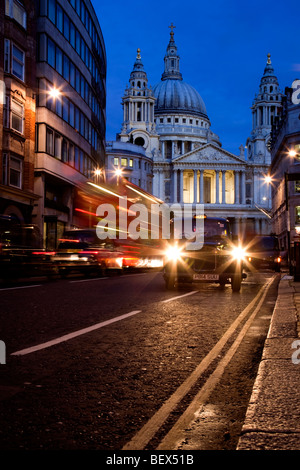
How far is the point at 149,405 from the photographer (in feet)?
13.0

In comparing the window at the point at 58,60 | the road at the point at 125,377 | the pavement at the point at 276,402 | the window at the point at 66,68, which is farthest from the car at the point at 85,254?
the window at the point at 66,68

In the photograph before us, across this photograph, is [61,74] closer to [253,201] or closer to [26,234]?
[26,234]

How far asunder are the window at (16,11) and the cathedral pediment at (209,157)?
97.7 meters

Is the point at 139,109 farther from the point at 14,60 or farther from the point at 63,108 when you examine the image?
the point at 14,60

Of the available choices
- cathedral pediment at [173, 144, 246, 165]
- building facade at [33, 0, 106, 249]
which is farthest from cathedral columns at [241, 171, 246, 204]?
building facade at [33, 0, 106, 249]

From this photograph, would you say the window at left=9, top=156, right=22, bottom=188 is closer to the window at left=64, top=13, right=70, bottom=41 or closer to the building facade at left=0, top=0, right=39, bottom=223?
the building facade at left=0, top=0, right=39, bottom=223

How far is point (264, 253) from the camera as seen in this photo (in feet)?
111

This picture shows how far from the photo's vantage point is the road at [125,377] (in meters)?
3.30

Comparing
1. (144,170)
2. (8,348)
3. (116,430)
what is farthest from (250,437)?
(144,170)

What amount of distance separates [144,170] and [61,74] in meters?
82.6

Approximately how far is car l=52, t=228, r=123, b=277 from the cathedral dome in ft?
460

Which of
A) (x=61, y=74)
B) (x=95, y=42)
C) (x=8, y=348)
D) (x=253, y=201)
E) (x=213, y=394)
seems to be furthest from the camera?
(x=253, y=201)

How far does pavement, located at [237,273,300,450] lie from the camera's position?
3.03 m

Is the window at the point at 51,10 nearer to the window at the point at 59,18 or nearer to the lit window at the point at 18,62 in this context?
the window at the point at 59,18
